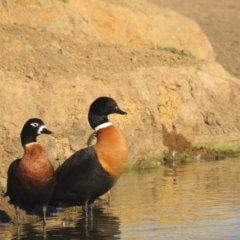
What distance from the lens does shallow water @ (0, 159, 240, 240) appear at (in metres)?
13.2

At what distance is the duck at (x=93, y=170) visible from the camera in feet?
46.8

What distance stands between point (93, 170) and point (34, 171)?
3.77ft

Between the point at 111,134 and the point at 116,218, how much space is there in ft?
3.95

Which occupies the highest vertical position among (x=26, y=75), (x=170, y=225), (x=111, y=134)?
(x=26, y=75)

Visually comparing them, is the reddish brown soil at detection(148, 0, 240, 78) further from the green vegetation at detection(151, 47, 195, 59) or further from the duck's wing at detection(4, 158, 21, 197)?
the duck's wing at detection(4, 158, 21, 197)

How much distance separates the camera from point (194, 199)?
15.8m

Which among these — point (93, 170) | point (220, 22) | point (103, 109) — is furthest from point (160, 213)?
point (220, 22)

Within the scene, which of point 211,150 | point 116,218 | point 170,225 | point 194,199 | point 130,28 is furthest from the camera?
point 130,28

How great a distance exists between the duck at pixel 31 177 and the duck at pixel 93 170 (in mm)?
762

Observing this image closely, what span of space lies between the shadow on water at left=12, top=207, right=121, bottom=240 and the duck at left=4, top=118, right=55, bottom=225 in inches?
10.5

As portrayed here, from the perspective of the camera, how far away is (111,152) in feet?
46.7

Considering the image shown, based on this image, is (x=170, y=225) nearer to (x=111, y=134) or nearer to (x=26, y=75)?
(x=111, y=134)

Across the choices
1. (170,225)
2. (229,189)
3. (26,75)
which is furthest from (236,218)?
(26,75)

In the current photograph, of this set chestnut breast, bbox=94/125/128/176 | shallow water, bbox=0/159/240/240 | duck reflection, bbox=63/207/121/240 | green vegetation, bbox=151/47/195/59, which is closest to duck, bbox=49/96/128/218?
chestnut breast, bbox=94/125/128/176
